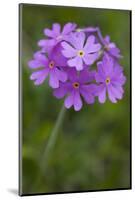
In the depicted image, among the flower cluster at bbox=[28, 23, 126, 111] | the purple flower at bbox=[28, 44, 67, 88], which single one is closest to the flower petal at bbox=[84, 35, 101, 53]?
the flower cluster at bbox=[28, 23, 126, 111]

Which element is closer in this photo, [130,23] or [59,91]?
[59,91]

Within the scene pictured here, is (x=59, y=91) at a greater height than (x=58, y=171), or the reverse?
(x=59, y=91)

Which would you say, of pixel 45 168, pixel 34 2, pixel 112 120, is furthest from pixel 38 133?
pixel 34 2

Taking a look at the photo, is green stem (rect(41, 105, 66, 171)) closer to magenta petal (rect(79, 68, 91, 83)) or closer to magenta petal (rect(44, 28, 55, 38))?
magenta petal (rect(79, 68, 91, 83))

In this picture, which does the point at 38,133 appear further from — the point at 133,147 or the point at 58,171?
the point at 133,147

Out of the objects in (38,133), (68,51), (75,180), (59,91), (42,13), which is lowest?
(75,180)

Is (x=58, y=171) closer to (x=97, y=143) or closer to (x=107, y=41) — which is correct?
(x=97, y=143)

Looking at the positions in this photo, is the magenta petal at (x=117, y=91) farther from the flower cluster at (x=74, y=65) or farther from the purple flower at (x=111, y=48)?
the purple flower at (x=111, y=48)

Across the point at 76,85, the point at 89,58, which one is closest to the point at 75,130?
the point at 76,85
